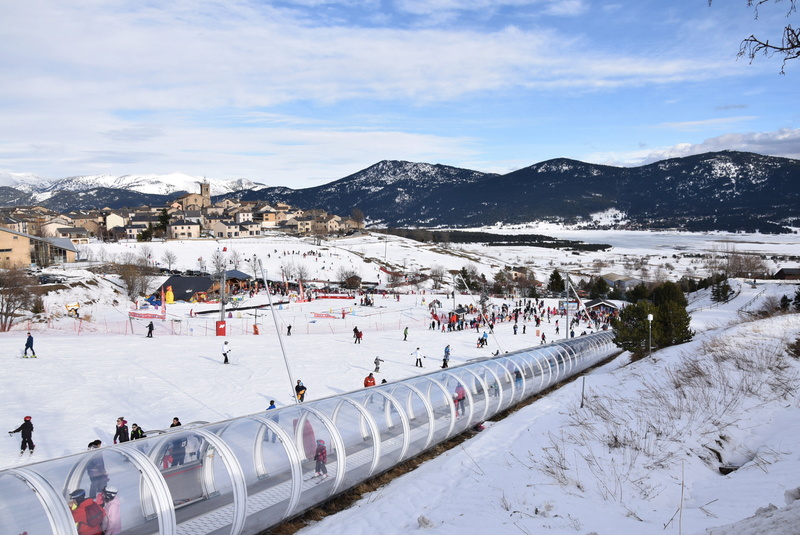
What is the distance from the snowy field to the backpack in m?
3.08

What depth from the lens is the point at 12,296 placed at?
31516 millimetres

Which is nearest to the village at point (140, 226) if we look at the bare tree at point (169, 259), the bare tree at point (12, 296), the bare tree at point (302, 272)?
the bare tree at point (169, 259)

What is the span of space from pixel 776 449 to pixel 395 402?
6682 mm

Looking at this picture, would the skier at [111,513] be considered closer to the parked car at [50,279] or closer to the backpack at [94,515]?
the backpack at [94,515]

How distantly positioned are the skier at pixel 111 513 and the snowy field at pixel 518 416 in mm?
2875

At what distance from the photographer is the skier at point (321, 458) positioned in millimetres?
8148

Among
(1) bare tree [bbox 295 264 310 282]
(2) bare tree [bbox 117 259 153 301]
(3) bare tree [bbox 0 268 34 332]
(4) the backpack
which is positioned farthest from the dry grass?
(1) bare tree [bbox 295 264 310 282]

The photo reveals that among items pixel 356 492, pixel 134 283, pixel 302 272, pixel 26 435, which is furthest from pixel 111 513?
pixel 302 272

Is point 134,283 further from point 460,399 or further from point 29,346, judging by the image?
point 460,399

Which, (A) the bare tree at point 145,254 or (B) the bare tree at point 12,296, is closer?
(B) the bare tree at point 12,296

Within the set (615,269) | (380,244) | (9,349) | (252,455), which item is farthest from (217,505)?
(615,269)

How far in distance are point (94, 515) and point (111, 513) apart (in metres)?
0.18

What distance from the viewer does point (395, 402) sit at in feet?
32.9

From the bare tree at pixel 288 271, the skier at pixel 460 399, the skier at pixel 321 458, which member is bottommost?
the bare tree at pixel 288 271
